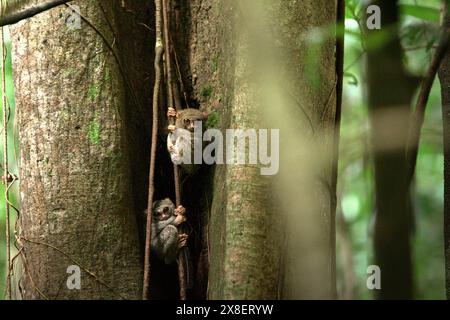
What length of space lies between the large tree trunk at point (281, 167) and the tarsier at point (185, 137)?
0.18 m

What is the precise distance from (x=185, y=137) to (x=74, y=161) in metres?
0.62

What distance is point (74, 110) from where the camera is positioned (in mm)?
3357

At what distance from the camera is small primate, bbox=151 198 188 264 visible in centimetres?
351

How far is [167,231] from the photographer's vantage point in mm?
3527

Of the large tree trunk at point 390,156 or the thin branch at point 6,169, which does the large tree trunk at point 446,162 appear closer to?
the large tree trunk at point 390,156

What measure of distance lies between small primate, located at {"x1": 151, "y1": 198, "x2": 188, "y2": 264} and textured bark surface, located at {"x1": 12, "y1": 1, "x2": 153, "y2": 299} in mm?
160

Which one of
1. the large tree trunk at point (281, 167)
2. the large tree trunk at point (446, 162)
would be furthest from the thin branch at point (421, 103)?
the large tree trunk at point (446, 162)

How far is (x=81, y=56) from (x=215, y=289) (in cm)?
144

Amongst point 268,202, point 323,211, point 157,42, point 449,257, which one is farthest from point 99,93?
point 449,257

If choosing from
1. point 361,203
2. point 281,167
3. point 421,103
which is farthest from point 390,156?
point 361,203

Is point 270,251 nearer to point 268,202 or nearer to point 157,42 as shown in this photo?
point 268,202

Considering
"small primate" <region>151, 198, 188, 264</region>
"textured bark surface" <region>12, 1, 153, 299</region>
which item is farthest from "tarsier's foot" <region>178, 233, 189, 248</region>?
"textured bark surface" <region>12, 1, 153, 299</region>

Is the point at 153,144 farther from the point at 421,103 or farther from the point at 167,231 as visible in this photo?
the point at 421,103
